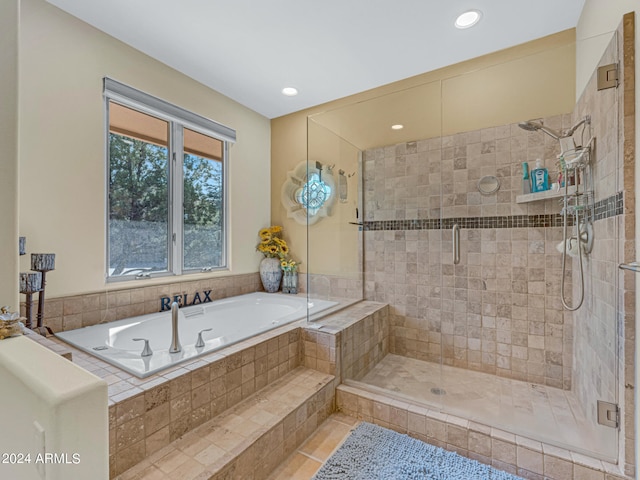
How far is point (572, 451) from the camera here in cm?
142

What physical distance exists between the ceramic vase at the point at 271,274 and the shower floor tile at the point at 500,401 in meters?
1.42

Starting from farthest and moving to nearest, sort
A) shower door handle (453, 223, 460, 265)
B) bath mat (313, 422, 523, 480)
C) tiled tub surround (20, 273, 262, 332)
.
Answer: shower door handle (453, 223, 460, 265) < tiled tub surround (20, 273, 262, 332) < bath mat (313, 422, 523, 480)

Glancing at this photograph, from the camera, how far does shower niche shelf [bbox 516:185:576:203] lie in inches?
73.6

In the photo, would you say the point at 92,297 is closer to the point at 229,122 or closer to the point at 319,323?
the point at 319,323

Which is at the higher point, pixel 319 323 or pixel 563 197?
pixel 563 197

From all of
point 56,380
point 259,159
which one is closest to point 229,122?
point 259,159

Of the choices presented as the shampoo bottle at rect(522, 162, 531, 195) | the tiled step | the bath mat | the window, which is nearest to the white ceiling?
the window

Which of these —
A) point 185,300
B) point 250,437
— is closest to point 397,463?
point 250,437

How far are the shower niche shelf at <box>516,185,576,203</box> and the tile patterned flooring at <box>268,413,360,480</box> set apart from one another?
1966mm

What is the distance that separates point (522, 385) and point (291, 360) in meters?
1.72

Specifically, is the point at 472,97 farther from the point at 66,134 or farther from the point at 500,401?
the point at 66,134

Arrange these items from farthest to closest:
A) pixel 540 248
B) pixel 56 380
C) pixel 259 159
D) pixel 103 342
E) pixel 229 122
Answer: pixel 259 159 → pixel 229 122 → pixel 540 248 → pixel 103 342 → pixel 56 380

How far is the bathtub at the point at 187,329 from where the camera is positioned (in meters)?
1.56

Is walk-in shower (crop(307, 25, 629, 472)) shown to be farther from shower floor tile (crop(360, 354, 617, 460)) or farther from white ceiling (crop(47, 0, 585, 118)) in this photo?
white ceiling (crop(47, 0, 585, 118))
